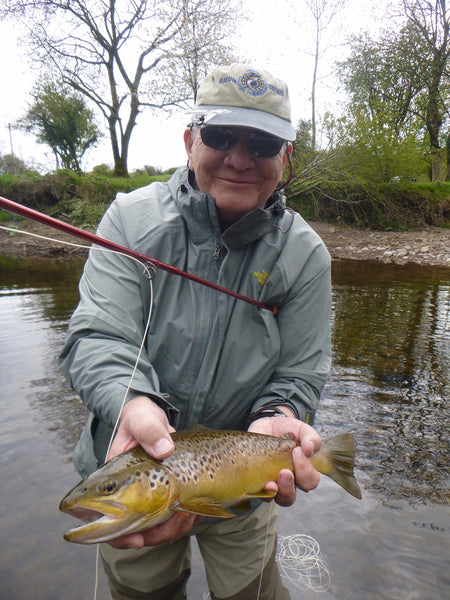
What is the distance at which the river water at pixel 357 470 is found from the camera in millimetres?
3004

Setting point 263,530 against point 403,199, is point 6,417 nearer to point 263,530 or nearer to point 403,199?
point 263,530

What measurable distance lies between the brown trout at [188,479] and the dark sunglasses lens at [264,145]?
4.29ft

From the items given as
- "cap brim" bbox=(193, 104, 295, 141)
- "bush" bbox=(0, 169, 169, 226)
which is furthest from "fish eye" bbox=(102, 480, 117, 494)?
"bush" bbox=(0, 169, 169, 226)

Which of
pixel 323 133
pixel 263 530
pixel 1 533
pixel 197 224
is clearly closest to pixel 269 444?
pixel 263 530

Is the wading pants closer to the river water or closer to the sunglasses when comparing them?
the river water

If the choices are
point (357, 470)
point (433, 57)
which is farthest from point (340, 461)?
point (433, 57)

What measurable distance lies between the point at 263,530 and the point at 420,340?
596 centimetres

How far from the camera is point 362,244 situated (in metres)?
18.8

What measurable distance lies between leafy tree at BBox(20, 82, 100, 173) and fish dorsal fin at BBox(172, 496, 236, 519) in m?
29.4

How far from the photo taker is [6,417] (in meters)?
4.87

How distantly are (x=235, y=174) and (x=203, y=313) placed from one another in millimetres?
673

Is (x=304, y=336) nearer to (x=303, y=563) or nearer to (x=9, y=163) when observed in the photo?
(x=303, y=563)

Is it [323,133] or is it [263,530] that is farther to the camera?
[323,133]

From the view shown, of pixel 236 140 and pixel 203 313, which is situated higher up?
pixel 236 140
